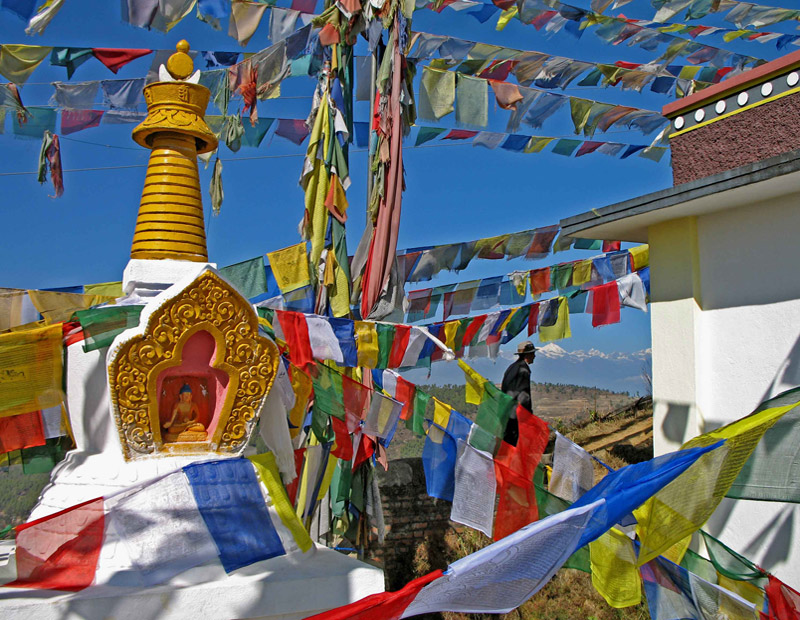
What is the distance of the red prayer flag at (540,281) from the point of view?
9477 mm

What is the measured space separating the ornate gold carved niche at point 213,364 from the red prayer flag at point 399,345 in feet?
5.53

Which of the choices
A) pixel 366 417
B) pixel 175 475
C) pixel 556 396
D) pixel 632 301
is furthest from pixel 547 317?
pixel 556 396

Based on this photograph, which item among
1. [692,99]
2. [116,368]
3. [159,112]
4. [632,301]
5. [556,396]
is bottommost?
[556,396]

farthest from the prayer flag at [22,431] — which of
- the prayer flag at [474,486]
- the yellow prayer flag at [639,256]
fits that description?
the yellow prayer flag at [639,256]

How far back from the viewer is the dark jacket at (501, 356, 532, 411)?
8328mm

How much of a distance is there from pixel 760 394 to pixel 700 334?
0.69m

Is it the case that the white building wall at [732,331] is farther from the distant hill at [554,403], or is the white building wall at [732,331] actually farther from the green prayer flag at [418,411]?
the distant hill at [554,403]

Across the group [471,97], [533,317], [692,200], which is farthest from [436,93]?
[692,200]

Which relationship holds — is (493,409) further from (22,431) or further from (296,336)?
(22,431)

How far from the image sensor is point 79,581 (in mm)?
3090

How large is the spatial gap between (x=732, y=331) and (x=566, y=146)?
4463mm

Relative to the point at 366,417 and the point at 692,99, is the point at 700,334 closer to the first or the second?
the point at 692,99

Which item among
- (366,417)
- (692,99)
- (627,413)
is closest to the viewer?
(366,417)

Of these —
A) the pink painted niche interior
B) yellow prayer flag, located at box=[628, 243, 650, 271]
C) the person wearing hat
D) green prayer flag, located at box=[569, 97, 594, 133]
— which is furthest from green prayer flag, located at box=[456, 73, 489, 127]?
the pink painted niche interior
